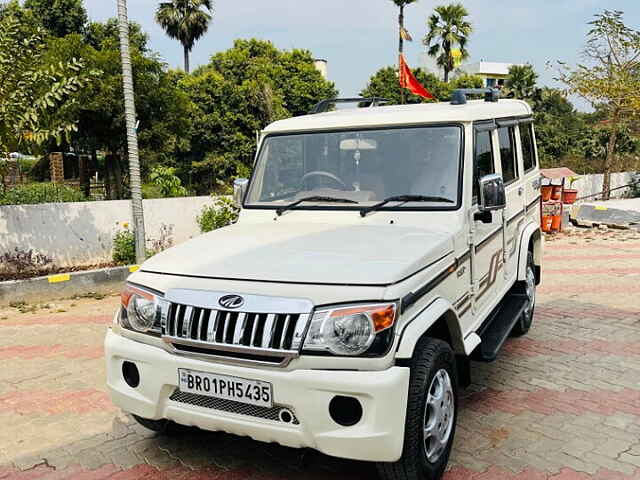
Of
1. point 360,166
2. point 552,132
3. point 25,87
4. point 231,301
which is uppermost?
point 552,132

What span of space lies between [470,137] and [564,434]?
206cm

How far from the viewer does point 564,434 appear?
151 inches

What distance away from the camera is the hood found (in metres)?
2.85

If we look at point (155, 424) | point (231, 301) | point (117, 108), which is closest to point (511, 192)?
point (231, 301)

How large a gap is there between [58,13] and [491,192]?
125ft

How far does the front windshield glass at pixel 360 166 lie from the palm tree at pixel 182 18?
4725 cm

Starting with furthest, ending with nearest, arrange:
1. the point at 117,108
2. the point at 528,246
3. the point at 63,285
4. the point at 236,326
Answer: the point at 117,108, the point at 63,285, the point at 528,246, the point at 236,326

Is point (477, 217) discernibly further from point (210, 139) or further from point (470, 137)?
point (210, 139)

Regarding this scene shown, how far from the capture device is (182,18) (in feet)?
157

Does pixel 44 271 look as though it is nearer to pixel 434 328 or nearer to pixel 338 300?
pixel 434 328

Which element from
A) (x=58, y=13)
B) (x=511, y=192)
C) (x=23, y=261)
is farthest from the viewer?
(x=58, y=13)

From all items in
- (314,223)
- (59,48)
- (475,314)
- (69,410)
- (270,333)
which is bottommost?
(69,410)

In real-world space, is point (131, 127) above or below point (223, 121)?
below

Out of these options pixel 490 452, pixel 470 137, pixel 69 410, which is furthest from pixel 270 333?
pixel 69 410
